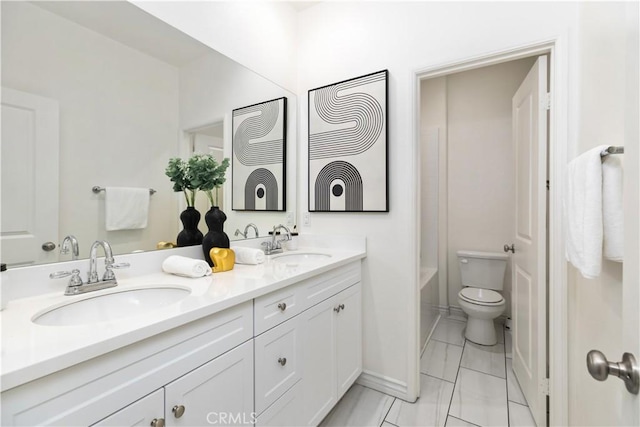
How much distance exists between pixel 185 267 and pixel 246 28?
1506 mm

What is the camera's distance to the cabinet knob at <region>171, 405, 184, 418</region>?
77 cm

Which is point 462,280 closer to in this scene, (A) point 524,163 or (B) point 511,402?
(B) point 511,402

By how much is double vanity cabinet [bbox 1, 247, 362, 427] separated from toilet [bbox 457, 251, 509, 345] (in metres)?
1.31

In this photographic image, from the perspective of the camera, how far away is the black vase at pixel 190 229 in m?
1.41

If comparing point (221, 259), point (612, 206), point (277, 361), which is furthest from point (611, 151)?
point (221, 259)

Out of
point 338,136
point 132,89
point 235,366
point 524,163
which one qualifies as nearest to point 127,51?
point 132,89

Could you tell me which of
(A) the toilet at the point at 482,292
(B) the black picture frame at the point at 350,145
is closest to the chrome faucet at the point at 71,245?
(B) the black picture frame at the point at 350,145

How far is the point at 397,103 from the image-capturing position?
177 cm

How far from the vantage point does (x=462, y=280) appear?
2838 millimetres

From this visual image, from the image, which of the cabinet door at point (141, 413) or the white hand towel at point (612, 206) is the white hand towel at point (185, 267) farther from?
the white hand towel at point (612, 206)

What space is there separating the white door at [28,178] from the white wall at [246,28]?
651mm

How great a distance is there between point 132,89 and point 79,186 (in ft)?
1.54

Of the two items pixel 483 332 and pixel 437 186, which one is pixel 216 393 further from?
pixel 437 186

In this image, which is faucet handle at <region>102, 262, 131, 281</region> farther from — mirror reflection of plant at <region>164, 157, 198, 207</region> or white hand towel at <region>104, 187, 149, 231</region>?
mirror reflection of plant at <region>164, 157, 198, 207</region>
